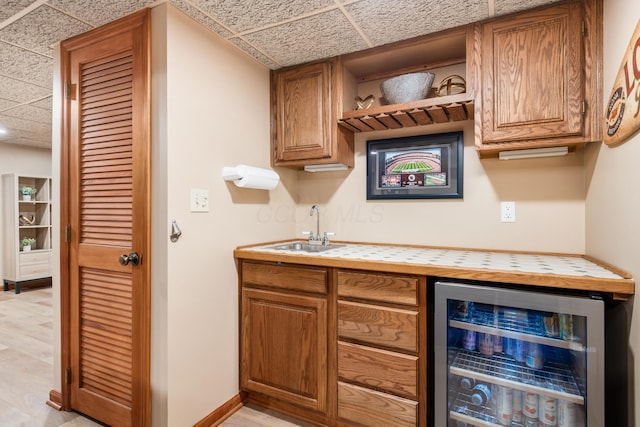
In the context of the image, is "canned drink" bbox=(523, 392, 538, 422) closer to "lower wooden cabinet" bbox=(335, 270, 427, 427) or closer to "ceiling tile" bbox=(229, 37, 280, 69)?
"lower wooden cabinet" bbox=(335, 270, 427, 427)

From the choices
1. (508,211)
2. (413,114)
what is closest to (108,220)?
(413,114)

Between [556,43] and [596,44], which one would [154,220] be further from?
[596,44]

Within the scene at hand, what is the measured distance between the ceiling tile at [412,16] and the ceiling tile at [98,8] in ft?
3.49

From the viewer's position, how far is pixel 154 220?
1.71 metres

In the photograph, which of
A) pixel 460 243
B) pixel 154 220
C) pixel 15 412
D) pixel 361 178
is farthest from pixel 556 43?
pixel 15 412

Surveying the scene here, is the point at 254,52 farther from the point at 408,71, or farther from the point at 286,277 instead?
the point at 286,277

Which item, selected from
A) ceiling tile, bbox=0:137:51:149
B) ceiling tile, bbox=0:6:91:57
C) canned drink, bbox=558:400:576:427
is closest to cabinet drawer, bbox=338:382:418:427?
canned drink, bbox=558:400:576:427

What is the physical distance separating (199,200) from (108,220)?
512 millimetres

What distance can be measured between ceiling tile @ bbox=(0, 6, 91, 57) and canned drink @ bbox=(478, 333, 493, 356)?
259cm

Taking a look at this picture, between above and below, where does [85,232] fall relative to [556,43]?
below

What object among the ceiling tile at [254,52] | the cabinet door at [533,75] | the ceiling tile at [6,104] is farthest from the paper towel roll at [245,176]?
the ceiling tile at [6,104]

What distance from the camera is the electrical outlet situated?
202cm

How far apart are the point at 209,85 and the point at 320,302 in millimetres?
1369

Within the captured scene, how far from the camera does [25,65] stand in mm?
2305
